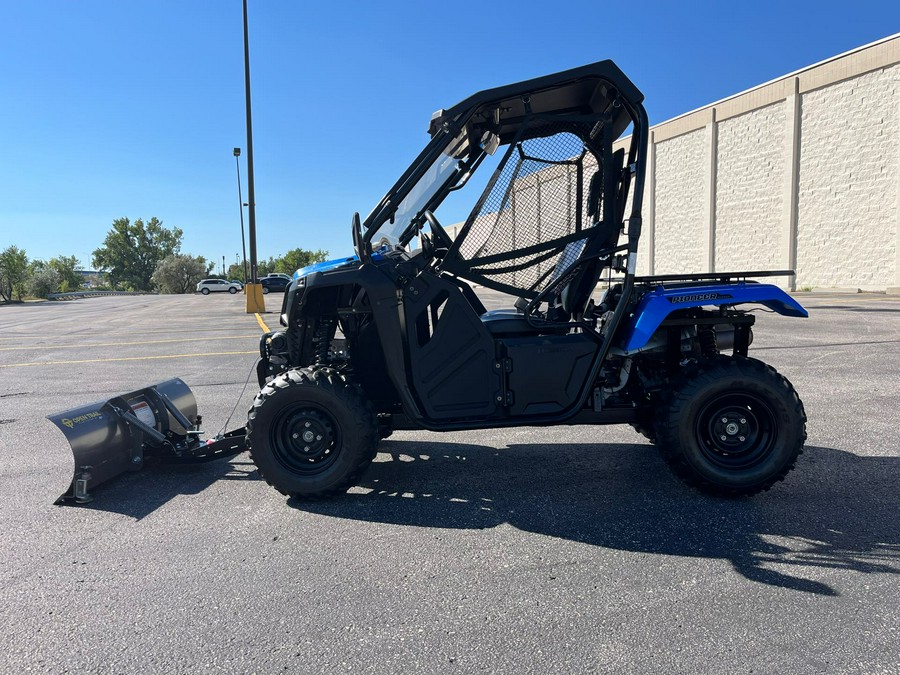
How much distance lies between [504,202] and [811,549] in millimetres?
2706

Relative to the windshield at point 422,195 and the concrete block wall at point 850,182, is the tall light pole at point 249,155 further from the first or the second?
the concrete block wall at point 850,182

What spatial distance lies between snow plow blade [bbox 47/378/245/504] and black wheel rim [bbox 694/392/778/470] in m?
3.24

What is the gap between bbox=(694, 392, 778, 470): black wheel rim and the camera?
12.0 feet

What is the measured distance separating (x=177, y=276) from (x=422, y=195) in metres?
87.6

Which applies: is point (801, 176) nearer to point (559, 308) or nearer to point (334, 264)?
point (559, 308)

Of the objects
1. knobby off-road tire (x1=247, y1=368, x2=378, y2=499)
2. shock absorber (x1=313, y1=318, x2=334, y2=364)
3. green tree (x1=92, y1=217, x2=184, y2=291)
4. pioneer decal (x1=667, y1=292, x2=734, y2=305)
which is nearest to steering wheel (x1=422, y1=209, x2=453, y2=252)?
shock absorber (x1=313, y1=318, x2=334, y2=364)

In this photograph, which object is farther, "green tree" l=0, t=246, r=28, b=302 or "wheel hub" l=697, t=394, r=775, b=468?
"green tree" l=0, t=246, r=28, b=302

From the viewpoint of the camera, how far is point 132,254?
94188 mm

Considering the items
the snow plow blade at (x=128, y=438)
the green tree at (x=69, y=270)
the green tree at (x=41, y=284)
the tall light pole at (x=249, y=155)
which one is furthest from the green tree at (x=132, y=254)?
the snow plow blade at (x=128, y=438)

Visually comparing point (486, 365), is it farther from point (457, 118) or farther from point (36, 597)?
point (36, 597)

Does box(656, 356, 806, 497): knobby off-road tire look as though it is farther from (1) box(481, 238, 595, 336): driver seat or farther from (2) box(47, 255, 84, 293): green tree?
(2) box(47, 255, 84, 293): green tree

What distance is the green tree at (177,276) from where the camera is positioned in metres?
81.8

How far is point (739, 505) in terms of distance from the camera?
138 inches

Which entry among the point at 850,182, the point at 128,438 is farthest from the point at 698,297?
the point at 850,182
